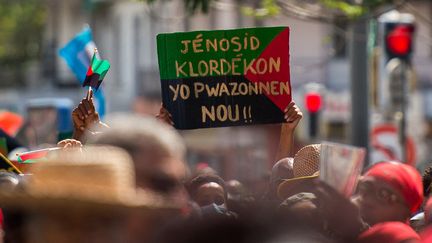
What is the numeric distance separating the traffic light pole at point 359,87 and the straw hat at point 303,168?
19.5ft

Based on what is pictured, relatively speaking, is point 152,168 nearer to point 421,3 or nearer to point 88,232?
point 88,232

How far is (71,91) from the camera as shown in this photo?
36.8 m

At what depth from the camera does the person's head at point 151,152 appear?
3.43 metres

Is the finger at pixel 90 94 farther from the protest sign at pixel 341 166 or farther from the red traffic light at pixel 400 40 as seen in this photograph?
the red traffic light at pixel 400 40

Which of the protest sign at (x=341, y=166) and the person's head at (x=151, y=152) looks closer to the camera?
the person's head at (x=151, y=152)

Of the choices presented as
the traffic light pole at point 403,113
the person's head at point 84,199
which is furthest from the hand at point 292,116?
the traffic light pole at point 403,113

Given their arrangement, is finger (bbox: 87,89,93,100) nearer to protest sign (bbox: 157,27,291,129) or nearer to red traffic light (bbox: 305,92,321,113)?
protest sign (bbox: 157,27,291,129)

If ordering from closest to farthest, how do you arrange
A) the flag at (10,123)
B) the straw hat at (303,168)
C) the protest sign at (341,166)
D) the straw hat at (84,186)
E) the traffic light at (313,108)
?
the straw hat at (84,186)
the protest sign at (341,166)
the straw hat at (303,168)
the flag at (10,123)
the traffic light at (313,108)

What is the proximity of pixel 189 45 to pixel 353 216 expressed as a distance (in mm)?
1955

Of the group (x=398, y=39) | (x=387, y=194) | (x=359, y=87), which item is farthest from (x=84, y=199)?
(x=398, y=39)

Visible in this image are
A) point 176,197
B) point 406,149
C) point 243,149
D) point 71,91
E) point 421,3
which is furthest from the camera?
point 71,91

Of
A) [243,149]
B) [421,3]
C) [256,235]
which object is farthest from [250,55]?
[421,3]

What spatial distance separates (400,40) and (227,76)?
8.11 m

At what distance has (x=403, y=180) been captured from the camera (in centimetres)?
514
